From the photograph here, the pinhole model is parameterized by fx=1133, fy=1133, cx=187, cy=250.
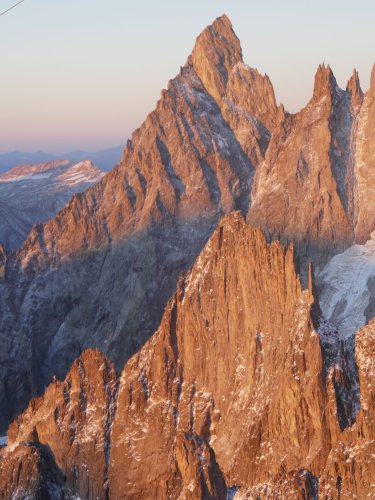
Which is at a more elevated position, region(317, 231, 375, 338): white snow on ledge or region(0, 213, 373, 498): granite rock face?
region(317, 231, 375, 338): white snow on ledge

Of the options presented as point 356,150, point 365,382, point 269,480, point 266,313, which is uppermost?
point 356,150

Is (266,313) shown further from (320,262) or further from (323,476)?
(320,262)

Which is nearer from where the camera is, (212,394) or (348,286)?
(212,394)

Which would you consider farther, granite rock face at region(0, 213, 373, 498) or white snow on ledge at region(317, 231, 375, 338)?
white snow on ledge at region(317, 231, 375, 338)

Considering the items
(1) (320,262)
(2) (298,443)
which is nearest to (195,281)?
(2) (298,443)

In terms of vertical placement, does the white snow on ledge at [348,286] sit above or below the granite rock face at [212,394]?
above

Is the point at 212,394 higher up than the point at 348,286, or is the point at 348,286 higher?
the point at 348,286

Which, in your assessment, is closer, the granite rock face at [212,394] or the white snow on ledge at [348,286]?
the granite rock face at [212,394]

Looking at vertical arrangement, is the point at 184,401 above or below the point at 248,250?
below
